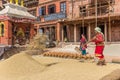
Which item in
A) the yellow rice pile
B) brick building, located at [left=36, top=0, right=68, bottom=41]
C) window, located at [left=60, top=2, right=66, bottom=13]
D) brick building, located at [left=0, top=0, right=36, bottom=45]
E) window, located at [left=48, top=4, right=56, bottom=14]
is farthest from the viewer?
window, located at [left=48, top=4, right=56, bottom=14]

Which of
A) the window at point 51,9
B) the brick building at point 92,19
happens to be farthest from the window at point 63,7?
the window at point 51,9

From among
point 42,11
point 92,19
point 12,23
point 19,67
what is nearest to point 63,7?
point 42,11

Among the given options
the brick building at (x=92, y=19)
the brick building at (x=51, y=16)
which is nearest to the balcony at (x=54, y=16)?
the brick building at (x=51, y=16)

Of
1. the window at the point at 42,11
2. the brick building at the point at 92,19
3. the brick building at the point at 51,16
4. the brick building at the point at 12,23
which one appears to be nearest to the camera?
the brick building at the point at 12,23

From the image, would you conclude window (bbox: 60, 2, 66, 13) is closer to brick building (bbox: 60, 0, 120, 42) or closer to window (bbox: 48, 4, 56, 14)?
brick building (bbox: 60, 0, 120, 42)

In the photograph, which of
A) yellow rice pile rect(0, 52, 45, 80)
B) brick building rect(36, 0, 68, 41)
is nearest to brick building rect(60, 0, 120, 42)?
brick building rect(36, 0, 68, 41)

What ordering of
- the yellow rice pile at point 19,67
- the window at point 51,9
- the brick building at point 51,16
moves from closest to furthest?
the yellow rice pile at point 19,67 → the brick building at point 51,16 → the window at point 51,9

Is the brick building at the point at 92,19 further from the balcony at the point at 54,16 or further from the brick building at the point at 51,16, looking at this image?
the brick building at the point at 51,16

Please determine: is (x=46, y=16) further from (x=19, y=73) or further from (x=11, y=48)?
(x=19, y=73)

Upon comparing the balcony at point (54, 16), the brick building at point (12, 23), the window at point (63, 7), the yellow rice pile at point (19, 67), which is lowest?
the yellow rice pile at point (19, 67)

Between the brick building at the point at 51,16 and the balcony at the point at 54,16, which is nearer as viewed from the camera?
the balcony at the point at 54,16

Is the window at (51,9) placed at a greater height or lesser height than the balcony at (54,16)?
greater

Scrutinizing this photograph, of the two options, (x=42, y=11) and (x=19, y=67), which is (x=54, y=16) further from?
(x=19, y=67)

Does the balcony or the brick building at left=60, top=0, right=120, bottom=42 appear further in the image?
the balcony
